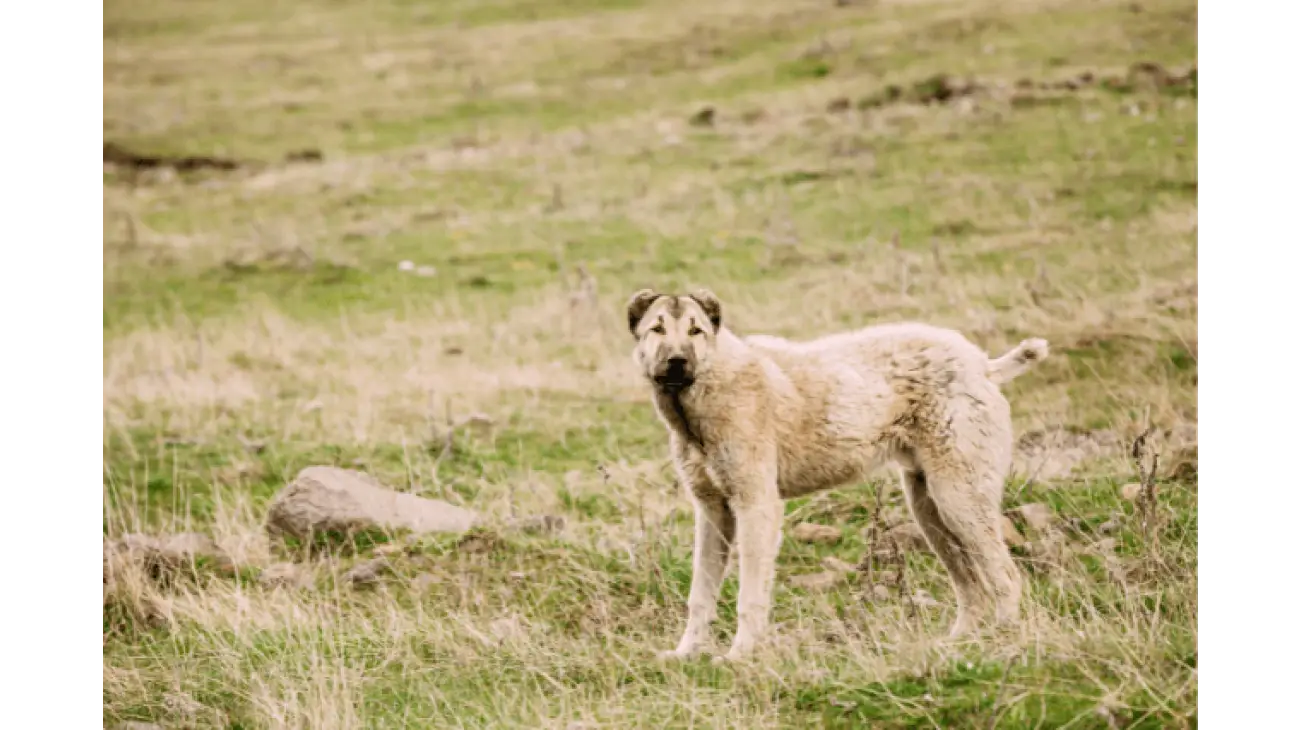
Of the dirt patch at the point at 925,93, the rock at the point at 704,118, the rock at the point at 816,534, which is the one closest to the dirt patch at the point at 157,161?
the rock at the point at 704,118

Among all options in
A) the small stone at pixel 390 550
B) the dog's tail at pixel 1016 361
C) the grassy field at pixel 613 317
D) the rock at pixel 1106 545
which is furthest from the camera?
the small stone at pixel 390 550

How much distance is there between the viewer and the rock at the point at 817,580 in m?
7.75

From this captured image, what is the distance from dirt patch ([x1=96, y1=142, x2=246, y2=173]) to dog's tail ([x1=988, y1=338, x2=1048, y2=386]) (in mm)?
26952

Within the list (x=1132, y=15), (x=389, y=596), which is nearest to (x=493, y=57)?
(x=1132, y=15)

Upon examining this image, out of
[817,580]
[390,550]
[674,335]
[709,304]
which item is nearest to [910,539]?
[817,580]

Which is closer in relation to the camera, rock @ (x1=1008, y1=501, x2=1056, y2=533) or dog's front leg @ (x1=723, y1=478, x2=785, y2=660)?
dog's front leg @ (x1=723, y1=478, x2=785, y2=660)

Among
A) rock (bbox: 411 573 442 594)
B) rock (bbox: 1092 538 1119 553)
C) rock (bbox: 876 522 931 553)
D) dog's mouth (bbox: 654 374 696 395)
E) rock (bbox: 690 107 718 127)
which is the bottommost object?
rock (bbox: 411 573 442 594)

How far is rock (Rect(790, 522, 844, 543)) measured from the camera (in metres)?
8.54

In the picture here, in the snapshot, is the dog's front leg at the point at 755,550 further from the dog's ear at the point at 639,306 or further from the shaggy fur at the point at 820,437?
the dog's ear at the point at 639,306

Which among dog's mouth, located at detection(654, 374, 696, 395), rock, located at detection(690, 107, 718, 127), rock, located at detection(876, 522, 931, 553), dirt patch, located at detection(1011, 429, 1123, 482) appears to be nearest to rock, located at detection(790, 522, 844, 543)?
rock, located at detection(876, 522, 931, 553)

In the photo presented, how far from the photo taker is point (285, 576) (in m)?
8.56

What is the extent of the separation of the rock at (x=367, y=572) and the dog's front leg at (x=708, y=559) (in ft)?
8.01

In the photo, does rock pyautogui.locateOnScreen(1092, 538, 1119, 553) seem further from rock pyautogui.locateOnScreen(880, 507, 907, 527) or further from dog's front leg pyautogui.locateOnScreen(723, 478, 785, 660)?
dog's front leg pyautogui.locateOnScreen(723, 478, 785, 660)

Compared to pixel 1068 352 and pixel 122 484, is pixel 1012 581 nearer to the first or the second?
pixel 1068 352
